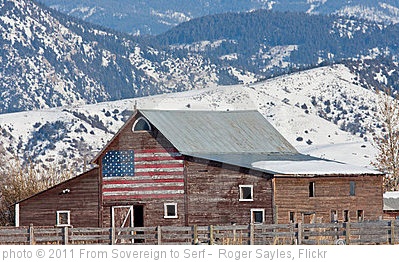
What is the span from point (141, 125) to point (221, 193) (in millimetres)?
6115

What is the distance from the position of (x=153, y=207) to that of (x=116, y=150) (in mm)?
3839

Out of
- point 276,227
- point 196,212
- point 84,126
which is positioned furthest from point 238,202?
point 84,126

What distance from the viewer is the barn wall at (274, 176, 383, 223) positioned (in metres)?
66.3

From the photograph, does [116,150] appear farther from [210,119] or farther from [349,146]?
[349,146]

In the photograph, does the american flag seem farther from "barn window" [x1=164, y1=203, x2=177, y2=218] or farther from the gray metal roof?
the gray metal roof

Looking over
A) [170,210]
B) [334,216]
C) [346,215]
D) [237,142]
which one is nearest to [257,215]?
[334,216]

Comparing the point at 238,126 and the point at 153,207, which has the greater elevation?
the point at 238,126

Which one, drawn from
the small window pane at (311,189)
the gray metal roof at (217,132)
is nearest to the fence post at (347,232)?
the small window pane at (311,189)

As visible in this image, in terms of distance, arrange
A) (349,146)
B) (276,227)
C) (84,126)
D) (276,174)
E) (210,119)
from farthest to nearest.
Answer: (84,126), (349,146), (210,119), (276,174), (276,227)

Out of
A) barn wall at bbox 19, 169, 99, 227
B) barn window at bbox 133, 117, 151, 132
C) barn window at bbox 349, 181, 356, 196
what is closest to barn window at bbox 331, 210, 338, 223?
barn window at bbox 349, 181, 356, 196

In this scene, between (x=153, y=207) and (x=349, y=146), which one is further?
(x=349, y=146)

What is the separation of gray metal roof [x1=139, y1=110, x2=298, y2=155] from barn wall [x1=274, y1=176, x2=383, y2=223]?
5967 mm

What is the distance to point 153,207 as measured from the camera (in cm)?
6912
